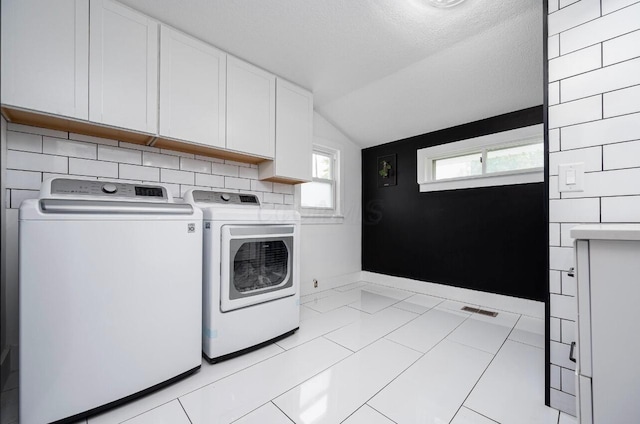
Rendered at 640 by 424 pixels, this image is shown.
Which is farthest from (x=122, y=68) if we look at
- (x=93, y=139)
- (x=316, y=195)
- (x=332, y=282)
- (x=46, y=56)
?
(x=332, y=282)

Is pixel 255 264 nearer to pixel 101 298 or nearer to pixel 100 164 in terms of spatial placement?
pixel 101 298

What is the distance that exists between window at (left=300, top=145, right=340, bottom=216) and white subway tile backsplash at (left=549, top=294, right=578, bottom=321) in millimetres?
2294

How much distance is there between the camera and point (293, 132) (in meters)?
Result: 2.46

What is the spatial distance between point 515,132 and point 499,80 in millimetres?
556

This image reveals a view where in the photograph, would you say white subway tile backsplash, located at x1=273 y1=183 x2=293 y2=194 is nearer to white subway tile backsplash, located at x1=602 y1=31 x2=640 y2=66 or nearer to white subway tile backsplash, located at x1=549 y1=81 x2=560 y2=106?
white subway tile backsplash, located at x1=549 y1=81 x2=560 y2=106

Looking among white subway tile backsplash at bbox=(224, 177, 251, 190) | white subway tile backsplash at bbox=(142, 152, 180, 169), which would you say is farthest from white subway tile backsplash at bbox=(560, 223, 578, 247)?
white subway tile backsplash at bbox=(142, 152, 180, 169)

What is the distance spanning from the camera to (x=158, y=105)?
1.68 m

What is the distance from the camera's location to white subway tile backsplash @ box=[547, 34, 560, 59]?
1233 mm

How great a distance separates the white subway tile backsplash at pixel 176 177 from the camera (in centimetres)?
196

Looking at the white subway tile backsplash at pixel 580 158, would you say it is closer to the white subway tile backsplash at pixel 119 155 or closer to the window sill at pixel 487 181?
the window sill at pixel 487 181

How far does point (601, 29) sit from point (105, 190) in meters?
2.58

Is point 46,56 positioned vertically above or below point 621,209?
above

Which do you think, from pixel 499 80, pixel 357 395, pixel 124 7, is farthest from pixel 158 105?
pixel 499 80

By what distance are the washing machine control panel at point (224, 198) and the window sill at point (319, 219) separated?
894mm
